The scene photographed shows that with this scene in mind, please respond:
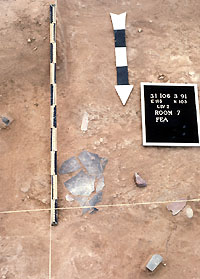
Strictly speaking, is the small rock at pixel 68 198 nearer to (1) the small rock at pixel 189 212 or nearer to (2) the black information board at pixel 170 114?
(2) the black information board at pixel 170 114

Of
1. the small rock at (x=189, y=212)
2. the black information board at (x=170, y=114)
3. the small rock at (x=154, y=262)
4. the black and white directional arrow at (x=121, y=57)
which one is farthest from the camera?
the black and white directional arrow at (x=121, y=57)

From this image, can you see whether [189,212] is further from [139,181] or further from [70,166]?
[70,166]

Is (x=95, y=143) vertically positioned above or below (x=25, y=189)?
above

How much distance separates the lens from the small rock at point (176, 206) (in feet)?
11.7

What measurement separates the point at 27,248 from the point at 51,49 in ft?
7.39

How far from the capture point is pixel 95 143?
12.2 feet

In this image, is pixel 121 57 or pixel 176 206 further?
pixel 121 57

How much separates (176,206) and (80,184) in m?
1.11

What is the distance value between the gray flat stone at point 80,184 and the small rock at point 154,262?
3.20ft

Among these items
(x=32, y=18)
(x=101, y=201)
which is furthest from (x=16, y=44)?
(x=101, y=201)

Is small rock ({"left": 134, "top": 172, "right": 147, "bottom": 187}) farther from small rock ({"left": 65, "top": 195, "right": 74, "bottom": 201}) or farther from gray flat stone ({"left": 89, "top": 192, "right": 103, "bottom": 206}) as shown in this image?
small rock ({"left": 65, "top": 195, "right": 74, "bottom": 201})

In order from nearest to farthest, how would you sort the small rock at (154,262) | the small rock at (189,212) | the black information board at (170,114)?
1. the small rock at (154,262)
2. the small rock at (189,212)
3. the black information board at (170,114)

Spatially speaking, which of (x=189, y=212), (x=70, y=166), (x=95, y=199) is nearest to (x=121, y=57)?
(x=70, y=166)

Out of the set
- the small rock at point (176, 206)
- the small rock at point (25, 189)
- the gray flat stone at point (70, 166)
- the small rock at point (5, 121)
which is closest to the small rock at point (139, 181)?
the small rock at point (176, 206)
